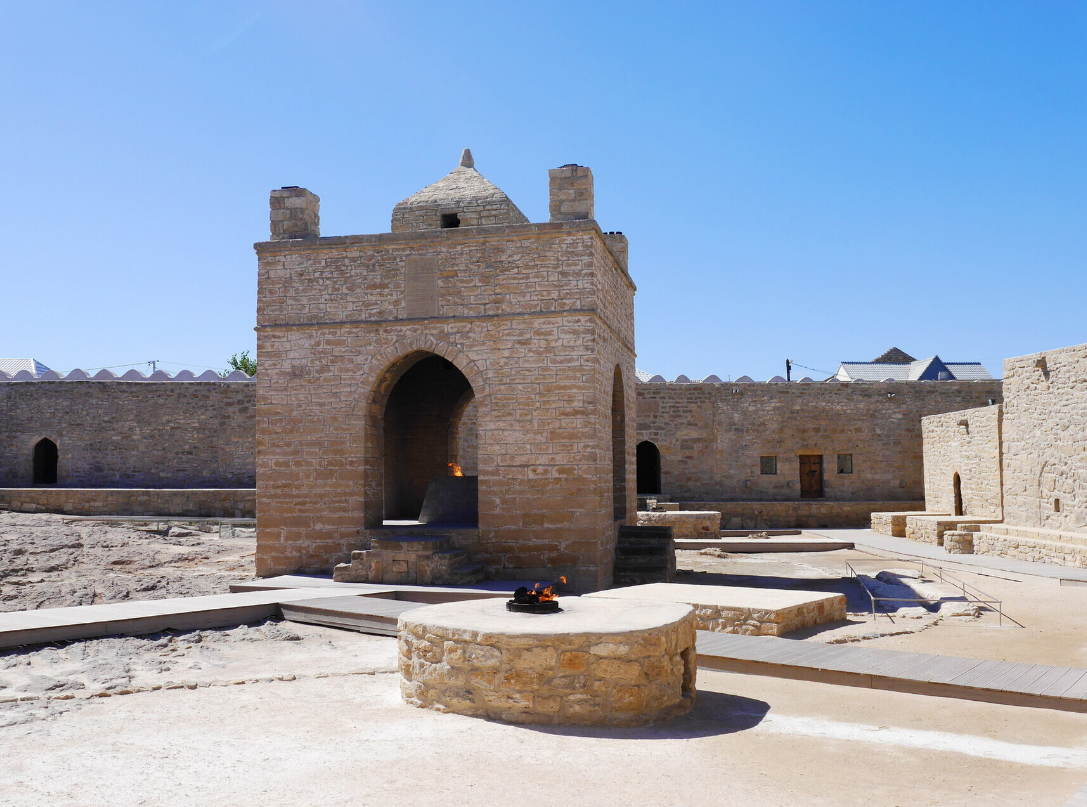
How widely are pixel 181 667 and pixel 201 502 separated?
46.2 feet

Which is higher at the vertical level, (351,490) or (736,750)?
(351,490)

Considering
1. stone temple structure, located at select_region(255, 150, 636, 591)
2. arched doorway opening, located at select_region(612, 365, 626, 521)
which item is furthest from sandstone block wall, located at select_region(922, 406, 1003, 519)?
stone temple structure, located at select_region(255, 150, 636, 591)

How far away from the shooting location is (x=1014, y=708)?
209 inches

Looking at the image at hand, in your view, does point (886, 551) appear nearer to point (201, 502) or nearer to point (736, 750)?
point (736, 750)

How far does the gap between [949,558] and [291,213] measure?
38.5 feet

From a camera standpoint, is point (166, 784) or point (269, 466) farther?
point (269, 466)

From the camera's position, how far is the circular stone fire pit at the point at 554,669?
197 inches

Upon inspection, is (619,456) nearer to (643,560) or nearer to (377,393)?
(643,560)

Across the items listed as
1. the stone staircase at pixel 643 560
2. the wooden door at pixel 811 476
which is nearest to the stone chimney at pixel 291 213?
the stone staircase at pixel 643 560

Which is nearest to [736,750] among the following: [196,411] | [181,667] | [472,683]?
[472,683]

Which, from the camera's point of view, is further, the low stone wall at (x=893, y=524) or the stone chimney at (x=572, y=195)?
the low stone wall at (x=893, y=524)

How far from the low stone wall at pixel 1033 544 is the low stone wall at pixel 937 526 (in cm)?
49

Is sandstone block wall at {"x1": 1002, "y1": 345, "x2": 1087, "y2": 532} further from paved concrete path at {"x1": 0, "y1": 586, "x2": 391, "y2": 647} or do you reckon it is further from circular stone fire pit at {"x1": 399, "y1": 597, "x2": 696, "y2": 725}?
paved concrete path at {"x1": 0, "y1": 586, "x2": 391, "y2": 647}

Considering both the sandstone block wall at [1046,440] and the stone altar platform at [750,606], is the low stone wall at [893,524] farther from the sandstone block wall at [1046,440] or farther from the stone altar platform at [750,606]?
the stone altar platform at [750,606]
